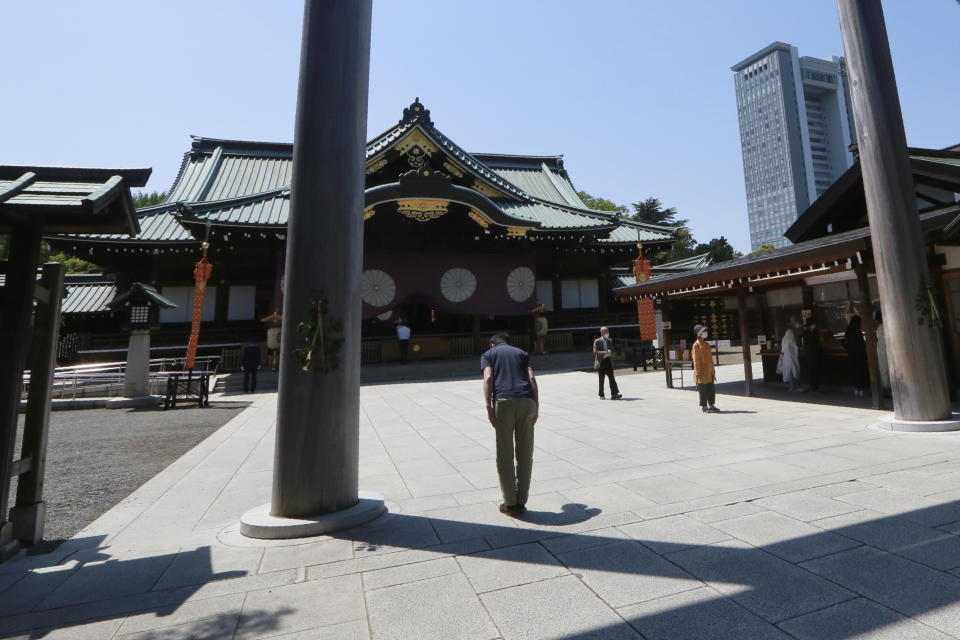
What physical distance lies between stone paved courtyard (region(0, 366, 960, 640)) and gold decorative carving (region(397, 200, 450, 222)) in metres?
12.9

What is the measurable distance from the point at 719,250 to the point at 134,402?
49185mm

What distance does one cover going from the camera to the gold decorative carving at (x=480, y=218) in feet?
56.3

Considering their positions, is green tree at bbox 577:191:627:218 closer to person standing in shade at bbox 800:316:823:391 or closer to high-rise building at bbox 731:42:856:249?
person standing in shade at bbox 800:316:823:391

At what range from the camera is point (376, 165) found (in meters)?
18.7

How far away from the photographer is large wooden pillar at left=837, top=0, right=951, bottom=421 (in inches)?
231

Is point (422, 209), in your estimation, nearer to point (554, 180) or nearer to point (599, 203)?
point (554, 180)

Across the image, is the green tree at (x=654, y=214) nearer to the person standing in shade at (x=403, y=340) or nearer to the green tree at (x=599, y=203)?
the green tree at (x=599, y=203)

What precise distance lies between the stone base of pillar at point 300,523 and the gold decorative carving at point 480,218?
47.8ft

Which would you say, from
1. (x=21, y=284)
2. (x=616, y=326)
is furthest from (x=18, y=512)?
(x=616, y=326)

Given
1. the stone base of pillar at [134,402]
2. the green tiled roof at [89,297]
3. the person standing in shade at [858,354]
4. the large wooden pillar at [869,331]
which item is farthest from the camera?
the green tiled roof at [89,297]

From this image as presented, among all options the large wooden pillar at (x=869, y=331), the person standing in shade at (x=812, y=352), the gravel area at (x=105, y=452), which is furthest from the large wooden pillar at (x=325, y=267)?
the person standing in shade at (x=812, y=352)

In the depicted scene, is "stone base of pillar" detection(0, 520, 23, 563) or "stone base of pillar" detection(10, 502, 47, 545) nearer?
"stone base of pillar" detection(0, 520, 23, 563)

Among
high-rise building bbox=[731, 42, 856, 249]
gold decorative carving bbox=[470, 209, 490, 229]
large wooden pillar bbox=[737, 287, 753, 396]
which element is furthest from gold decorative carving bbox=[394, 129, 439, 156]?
high-rise building bbox=[731, 42, 856, 249]

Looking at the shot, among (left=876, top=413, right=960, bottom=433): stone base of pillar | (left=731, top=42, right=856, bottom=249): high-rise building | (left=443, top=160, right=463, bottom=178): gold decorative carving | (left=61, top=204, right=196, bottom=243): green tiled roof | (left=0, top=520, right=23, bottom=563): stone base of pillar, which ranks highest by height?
(left=731, top=42, right=856, bottom=249): high-rise building
